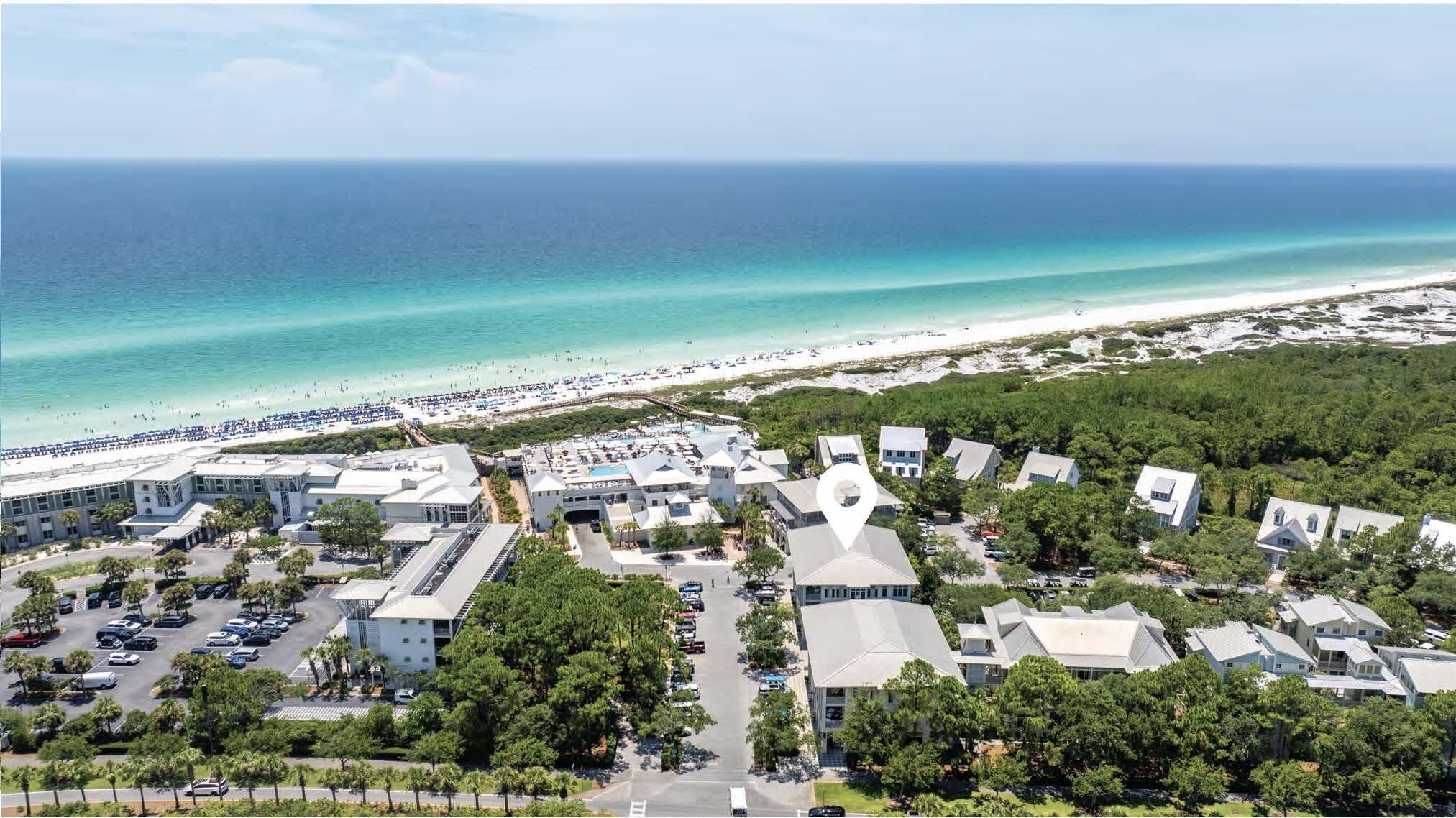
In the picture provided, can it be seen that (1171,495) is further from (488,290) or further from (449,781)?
(488,290)

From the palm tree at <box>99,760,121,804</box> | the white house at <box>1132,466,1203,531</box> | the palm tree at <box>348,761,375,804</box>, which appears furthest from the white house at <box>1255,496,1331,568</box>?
the palm tree at <box>99,760,121,804</box>

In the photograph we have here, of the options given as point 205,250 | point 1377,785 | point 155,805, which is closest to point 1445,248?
point 1377,785

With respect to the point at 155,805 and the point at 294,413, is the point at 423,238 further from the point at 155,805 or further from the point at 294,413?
the point at 155,805

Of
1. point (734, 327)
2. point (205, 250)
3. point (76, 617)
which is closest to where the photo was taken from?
point (76, 617)

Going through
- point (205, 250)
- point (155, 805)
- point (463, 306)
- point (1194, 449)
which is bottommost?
point (155, 805)

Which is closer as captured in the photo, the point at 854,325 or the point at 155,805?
the point at 155,805

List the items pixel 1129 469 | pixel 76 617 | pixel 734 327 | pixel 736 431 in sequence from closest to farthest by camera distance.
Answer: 1. pixel 76 617
2. pixel 1129 469
3. pixel 736 431
4. pixel 734 327
